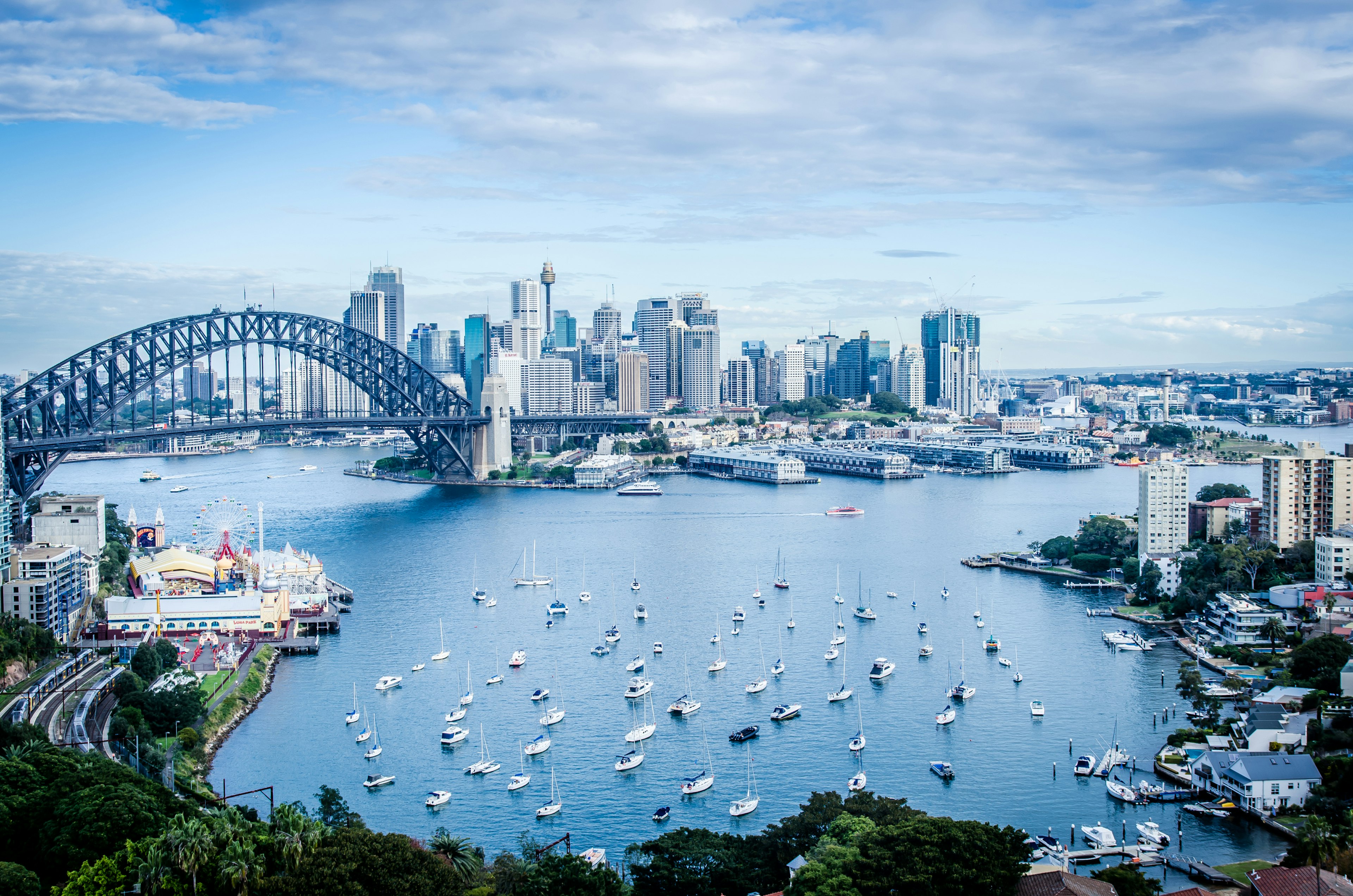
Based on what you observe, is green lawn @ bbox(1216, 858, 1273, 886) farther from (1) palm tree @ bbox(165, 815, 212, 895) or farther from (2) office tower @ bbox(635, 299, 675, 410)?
(2) office tower @ bbox(635, 299, 675, 410)

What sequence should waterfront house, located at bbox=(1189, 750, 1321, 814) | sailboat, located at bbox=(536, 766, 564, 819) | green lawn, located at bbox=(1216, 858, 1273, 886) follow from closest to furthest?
green lawn, located at bbox=(1216, 858, 1273, 886) < waterfront house, located at bbox=(1189, 750, 1321, 814) < sailboat, located at bbox=(536, 766, 564, 819)

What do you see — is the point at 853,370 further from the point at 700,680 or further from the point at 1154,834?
the point at 1154,834

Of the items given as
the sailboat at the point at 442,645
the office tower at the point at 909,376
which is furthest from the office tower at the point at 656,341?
the sailboat at the point at 442,645

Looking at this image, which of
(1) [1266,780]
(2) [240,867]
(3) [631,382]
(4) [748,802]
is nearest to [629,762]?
(4) [748,802]

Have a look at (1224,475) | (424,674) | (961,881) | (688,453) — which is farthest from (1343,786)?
(688,453)

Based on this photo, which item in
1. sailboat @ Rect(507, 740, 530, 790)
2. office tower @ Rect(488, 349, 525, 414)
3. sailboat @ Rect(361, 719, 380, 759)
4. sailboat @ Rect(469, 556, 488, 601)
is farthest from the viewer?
office tower @ Rect(488, 349, 525, 414)

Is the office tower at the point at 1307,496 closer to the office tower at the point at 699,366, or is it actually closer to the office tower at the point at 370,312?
the office tower at the point at 699,366

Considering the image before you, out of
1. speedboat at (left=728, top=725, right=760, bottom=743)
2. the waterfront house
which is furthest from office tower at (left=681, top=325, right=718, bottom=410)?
the waterfront house
